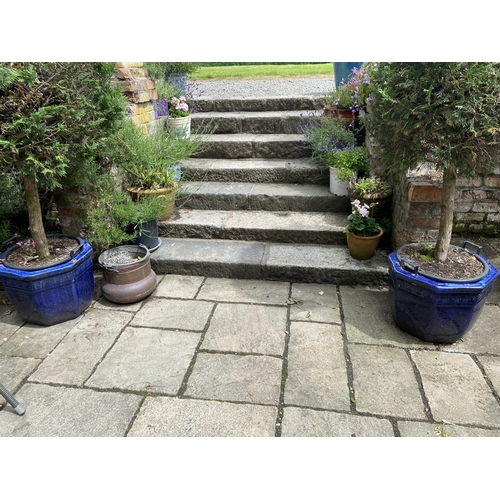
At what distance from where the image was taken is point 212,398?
202 cm

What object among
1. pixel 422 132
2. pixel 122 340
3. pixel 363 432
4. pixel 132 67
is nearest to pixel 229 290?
pixel 122 340

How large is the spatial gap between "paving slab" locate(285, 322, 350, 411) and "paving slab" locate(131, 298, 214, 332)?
617 mm

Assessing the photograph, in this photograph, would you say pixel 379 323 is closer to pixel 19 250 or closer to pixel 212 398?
pixel 212 398

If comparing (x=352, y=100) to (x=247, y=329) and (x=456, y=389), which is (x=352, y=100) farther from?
(x=456, y=389)

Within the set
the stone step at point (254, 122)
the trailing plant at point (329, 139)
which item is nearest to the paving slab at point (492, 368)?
the trailing plant at point (329, 139)

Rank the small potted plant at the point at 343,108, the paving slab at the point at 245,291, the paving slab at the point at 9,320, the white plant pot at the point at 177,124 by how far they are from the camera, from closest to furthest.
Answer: the paving slab at the point at 9,320, the paving slab at the point at 245,291, the small potted plant at the point at 343,108, the white plant pot at the point at 177,124

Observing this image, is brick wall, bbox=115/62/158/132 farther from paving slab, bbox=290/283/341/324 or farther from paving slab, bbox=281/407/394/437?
paving slab, bbox=281/407/394/437

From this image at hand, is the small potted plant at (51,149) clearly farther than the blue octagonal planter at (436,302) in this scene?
No

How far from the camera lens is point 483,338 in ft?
7.88

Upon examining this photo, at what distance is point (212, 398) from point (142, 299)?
1.12 m

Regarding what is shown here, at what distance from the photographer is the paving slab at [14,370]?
213 centimetres

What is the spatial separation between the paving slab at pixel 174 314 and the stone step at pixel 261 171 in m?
1.63

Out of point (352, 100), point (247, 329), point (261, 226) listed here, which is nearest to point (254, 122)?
point (352, 100)

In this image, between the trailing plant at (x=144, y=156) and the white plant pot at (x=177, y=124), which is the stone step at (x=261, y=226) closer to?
the trailing plant at (x=144, y=156)
